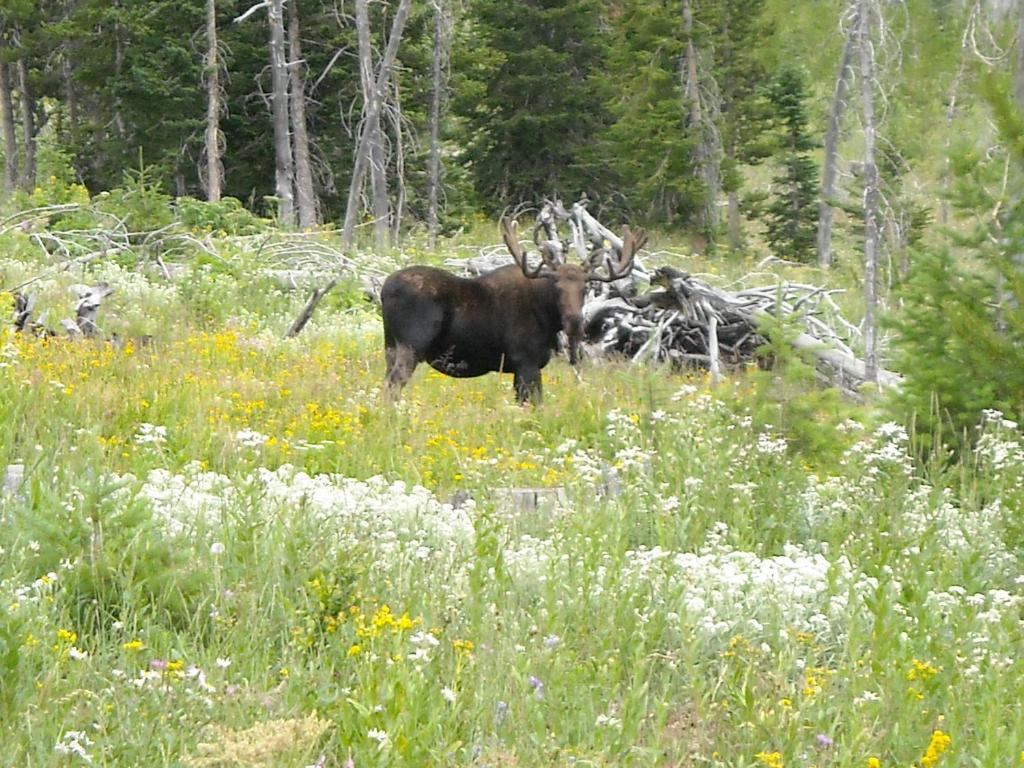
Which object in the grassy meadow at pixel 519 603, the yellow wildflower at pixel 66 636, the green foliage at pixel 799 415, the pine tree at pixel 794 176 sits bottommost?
the pine tree at pixel 794 176

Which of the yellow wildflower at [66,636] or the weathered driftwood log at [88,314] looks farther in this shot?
the weathered driftwood log at [88,314]

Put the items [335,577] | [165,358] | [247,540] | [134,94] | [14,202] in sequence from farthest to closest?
[134,94]
[14,202]
[165,358]
[247,540]
[335,577]

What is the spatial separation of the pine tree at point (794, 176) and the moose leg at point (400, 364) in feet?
82.4

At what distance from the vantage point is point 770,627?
14.9 feet

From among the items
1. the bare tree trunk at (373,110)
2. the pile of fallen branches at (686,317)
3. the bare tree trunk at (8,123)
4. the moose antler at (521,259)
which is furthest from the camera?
the bare tree trunk at (8,123)

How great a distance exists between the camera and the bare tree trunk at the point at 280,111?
24152 mm

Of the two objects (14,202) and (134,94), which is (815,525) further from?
(134,94)

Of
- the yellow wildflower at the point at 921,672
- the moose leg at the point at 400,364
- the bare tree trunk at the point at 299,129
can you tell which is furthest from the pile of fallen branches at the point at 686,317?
the bare tree trunk at the point at 299,129

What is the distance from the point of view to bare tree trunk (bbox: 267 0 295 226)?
2415cm

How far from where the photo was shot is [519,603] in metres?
4.64

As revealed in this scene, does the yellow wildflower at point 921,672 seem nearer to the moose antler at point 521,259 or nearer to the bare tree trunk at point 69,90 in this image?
the moose antler at point 521,259

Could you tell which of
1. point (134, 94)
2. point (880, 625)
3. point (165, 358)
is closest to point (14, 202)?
point (134, 94)

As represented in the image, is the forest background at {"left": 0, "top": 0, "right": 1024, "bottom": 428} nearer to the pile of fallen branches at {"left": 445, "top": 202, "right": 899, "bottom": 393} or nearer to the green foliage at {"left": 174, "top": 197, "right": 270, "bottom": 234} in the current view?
the green foliage at {"left": 174, "top": 197, "right": 270, "bottom": 234}

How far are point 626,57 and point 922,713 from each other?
26.9 metres
